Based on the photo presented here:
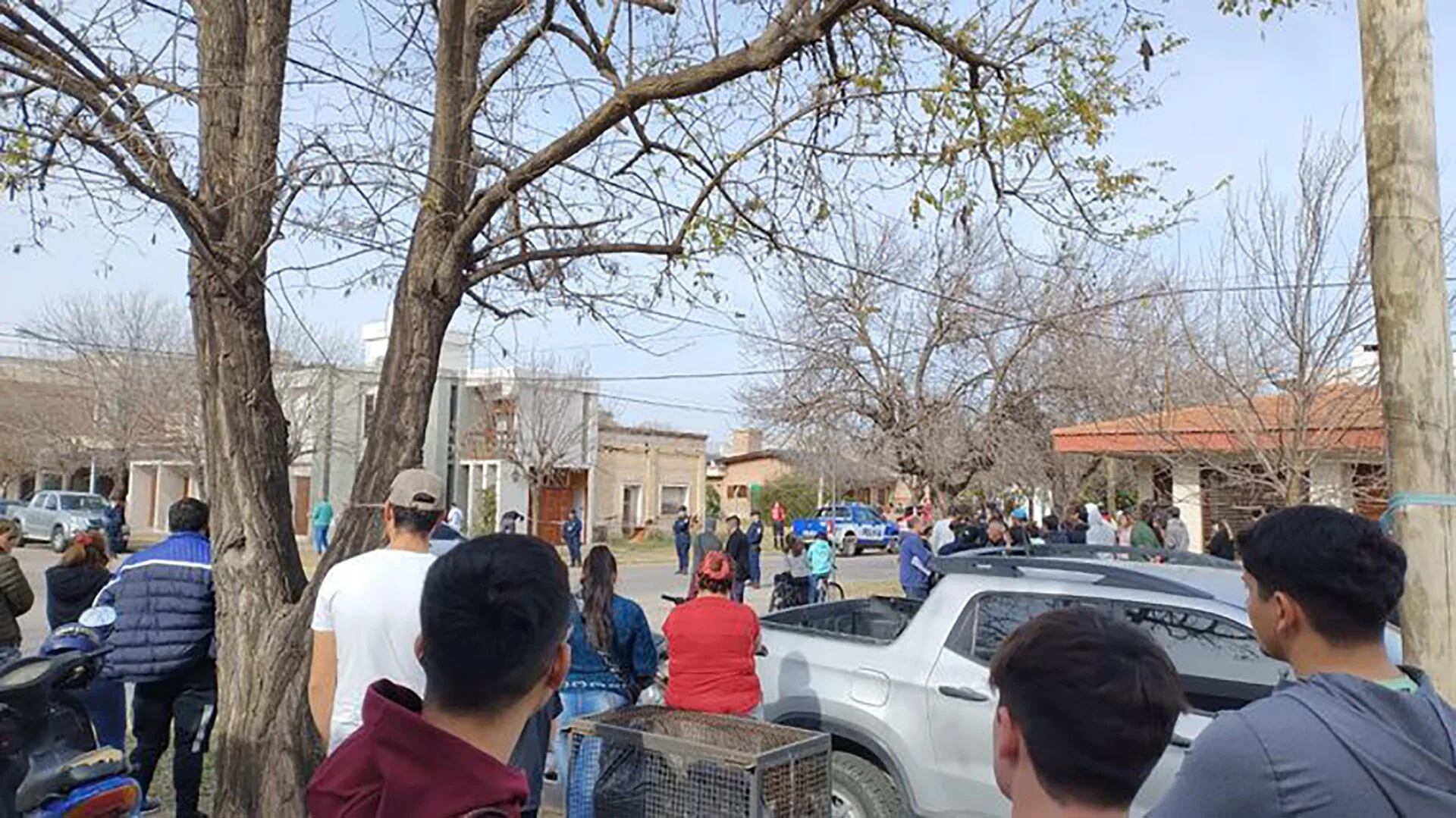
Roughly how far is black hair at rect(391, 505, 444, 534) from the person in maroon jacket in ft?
6.47

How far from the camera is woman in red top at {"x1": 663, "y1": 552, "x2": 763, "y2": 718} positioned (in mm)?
5758

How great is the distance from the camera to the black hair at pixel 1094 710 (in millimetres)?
1637

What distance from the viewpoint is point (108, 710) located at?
6.23 metres

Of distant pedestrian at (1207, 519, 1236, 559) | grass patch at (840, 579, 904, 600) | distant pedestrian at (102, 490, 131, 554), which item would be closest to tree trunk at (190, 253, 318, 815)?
distant pedestrian at (1207, 519, 1236, 559)

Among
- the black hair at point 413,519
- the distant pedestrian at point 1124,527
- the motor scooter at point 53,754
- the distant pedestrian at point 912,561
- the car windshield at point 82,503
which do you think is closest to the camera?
the motor scooter at point 53,754

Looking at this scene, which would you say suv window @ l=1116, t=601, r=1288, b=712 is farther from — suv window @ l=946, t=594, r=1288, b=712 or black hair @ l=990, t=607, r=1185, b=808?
black hair @ l=990, t=607, r=1185, b=808

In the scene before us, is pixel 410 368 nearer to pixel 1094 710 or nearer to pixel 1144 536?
pixel 1094 710

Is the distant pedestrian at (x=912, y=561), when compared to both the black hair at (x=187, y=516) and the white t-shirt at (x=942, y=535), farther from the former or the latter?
the black hair at (x=187, y=516)

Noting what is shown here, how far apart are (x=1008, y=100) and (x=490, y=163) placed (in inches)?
128

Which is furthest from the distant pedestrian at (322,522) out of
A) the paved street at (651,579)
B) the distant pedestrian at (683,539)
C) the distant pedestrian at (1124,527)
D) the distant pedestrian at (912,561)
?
the distant pedestrian at (1124,527)

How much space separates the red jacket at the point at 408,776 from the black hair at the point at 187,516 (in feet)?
14.7

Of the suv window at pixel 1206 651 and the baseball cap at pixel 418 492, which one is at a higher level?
the baseball cap at pixel 418 492

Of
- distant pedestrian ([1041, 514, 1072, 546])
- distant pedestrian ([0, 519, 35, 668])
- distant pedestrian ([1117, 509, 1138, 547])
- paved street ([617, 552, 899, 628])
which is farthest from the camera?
paved street ([617, 552, 899, 628])

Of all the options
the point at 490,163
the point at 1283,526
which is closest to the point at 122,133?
the point at 490,163
